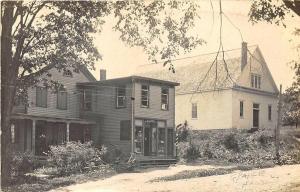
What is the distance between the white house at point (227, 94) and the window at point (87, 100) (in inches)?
253

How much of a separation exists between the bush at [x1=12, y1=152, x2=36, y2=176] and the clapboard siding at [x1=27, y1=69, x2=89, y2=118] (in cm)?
484

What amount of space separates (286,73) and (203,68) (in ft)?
66.5

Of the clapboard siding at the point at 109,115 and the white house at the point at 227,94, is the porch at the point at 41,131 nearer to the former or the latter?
the clapboard siding at the point at 109,115

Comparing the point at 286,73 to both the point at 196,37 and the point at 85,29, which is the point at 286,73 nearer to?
the point at 196,37

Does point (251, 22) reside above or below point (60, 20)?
below

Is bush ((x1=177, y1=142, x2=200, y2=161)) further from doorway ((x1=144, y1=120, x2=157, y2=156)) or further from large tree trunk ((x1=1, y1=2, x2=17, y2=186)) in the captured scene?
large tree trunk ((x1=1, y1=2, x2=17, y2=186))

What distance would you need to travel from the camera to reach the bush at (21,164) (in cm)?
1762

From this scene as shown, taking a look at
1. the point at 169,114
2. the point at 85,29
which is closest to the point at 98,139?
the point at 169,114

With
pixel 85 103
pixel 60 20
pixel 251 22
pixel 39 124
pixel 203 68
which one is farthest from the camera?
pixel 203 68

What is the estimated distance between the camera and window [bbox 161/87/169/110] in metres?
26.0

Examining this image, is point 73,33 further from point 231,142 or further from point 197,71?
point 197,71

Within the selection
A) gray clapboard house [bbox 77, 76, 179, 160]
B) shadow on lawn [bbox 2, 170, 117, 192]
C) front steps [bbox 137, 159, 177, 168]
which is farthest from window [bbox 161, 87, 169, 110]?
shadow on lawn [bbox 2, 170, 117, 192]

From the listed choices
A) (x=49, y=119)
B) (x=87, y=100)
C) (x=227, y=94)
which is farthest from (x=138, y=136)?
(x=227, y=94)

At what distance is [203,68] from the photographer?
105 feet
